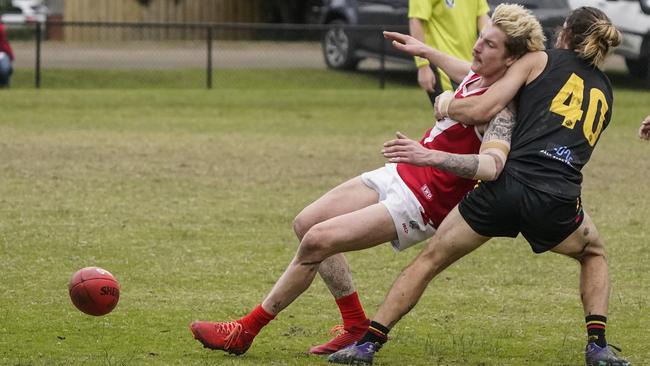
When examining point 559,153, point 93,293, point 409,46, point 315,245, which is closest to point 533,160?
A: point 559,153

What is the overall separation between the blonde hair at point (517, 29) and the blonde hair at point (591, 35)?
181 millimetres

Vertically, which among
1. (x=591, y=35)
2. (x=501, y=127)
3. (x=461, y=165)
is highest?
(x=591, y=35)

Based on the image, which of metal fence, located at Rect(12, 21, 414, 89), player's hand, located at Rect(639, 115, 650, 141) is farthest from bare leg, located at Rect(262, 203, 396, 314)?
metal fence, located at Rect(12, 21, 414, 89)

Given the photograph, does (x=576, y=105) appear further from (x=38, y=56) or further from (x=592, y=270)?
(x=38, y=56)

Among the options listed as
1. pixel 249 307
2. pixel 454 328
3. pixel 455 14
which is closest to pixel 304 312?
pixel 249 307

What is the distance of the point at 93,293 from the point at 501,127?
2.17 meters

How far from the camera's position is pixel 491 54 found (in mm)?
5758

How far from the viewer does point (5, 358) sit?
235 inches

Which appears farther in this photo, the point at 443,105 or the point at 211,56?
the point at 211,56

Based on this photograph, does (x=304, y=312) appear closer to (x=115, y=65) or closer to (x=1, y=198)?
(x=1, y=198)

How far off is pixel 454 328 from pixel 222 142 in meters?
8.60

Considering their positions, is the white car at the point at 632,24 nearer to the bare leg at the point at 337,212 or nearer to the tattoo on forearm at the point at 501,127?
the bare leg at the point at 337,212

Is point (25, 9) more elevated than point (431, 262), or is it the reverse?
point (431, 262)

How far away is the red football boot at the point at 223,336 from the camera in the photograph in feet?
20.0
